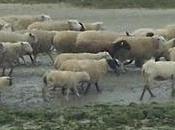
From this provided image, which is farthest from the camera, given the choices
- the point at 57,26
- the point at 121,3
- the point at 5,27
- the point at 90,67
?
the point at 121,3

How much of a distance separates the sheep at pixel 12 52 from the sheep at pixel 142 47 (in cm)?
271

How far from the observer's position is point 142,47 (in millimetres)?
20641

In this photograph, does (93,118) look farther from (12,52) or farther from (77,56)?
(12,52)

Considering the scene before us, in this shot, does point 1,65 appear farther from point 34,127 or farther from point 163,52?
point 34,127

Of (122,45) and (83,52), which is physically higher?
(122,45)

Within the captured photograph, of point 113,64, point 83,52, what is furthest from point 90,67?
point 83,52

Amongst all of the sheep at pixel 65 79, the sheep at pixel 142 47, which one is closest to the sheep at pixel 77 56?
the sheep at pixel 142 47

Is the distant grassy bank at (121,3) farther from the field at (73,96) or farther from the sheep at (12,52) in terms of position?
the sheep at (12,52)

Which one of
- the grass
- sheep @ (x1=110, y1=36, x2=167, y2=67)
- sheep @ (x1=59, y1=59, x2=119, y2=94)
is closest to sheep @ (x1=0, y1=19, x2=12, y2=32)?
sheep @ (x1=110, y1=36, x2=167, y2=67)

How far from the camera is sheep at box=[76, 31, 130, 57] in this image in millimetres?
21016

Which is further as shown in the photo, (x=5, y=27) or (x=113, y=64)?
(x=5, y=27)

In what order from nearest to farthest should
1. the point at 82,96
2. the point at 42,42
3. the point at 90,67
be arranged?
1. the point at 82,96
2. the point at 90,67
3. the point at 42,42

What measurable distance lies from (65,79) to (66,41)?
515 centimetres

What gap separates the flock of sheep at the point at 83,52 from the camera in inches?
677
